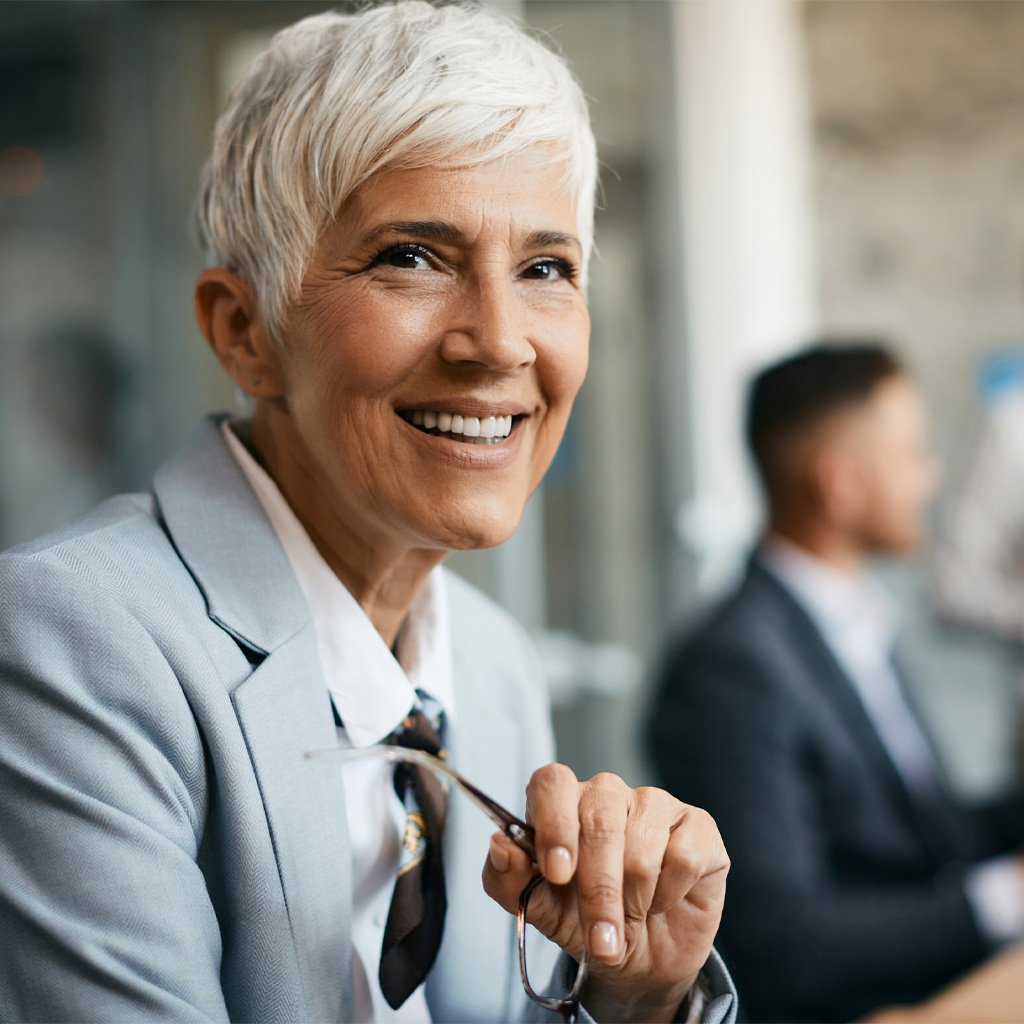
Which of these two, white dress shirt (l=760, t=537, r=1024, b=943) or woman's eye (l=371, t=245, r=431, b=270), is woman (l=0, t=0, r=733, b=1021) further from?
white dress shirt (l=760, t=537, r=1024, b=943)

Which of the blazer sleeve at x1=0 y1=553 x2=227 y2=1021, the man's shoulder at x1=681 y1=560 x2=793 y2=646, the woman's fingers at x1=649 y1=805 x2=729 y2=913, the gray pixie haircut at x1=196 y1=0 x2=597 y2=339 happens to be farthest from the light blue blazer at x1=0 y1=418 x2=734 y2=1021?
the man's shoulder at x1=681 y1=560 x2=793 y2=646

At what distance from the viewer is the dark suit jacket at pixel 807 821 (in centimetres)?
162

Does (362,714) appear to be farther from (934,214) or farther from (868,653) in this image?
(934,214)

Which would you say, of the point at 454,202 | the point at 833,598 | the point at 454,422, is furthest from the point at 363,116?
the point at 833,598

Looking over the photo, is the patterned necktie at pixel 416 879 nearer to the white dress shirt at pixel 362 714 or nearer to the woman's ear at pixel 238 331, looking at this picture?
the white dress shirt at pixel 362 714

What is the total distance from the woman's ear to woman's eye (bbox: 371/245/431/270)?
0.49 feet

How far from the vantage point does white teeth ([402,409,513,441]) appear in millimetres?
903

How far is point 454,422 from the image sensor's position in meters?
0.91

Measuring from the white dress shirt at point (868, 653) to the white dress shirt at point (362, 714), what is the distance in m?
1.12

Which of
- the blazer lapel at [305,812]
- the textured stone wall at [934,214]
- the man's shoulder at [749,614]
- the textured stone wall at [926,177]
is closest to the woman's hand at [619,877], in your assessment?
the blazer lapel at [305,812]

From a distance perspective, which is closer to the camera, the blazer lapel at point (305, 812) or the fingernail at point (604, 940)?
the fingernail at point (604, 940)

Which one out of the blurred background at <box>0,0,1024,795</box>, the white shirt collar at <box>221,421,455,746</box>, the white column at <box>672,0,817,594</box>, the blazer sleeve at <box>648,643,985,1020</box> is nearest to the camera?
the white shirt collar at <box>221,421,455,746</box>

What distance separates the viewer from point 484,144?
0.86 m

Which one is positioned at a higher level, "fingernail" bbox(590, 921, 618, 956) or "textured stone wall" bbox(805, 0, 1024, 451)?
"textured stone wall" bbox(805, 0, 1024, 451)
